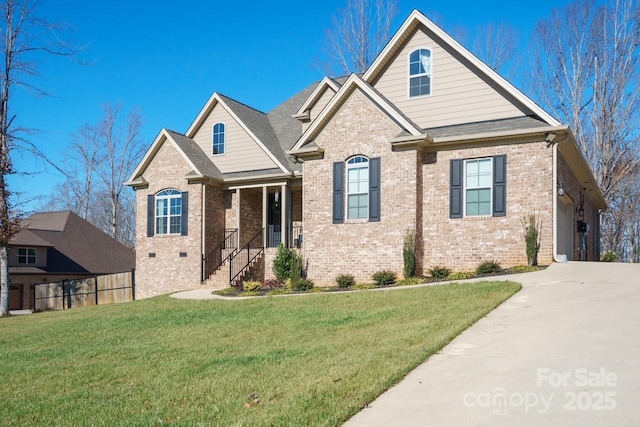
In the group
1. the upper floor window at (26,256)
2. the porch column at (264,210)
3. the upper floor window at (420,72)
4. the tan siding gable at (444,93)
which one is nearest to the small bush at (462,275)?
the tan siding gable at (444,93)

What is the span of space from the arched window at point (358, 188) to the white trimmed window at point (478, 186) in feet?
9.61

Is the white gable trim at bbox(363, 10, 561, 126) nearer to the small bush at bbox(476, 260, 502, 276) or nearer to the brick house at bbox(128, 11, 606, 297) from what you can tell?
the brick house at bbox(128, 11, 606, 297)

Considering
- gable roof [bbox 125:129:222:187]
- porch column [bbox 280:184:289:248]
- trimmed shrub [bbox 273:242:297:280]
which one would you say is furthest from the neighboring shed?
trimmed shrub [bbox 273:242:297:280]

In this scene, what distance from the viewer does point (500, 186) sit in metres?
15.7

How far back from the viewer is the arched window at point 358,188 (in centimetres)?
1714

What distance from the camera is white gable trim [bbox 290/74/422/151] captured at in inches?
645

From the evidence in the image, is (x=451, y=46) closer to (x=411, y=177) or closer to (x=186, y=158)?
(x=411, y=177)

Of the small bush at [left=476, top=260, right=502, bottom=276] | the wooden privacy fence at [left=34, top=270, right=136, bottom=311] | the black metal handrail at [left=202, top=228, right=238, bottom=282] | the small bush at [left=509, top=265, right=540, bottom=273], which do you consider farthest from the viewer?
the wooden privacy fence at [left=34, top=270, right=136, bottom=311]

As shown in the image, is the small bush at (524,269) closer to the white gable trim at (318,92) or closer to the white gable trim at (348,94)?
the white gable trim at (348,94)

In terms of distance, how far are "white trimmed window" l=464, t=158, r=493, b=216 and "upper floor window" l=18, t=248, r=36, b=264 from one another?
28.9 meters

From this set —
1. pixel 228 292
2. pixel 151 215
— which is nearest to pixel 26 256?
pixel 151 215

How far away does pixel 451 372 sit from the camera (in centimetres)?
614

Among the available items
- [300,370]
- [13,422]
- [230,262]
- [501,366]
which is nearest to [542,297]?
[501,366]

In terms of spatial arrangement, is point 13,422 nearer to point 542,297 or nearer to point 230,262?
point 542,297
